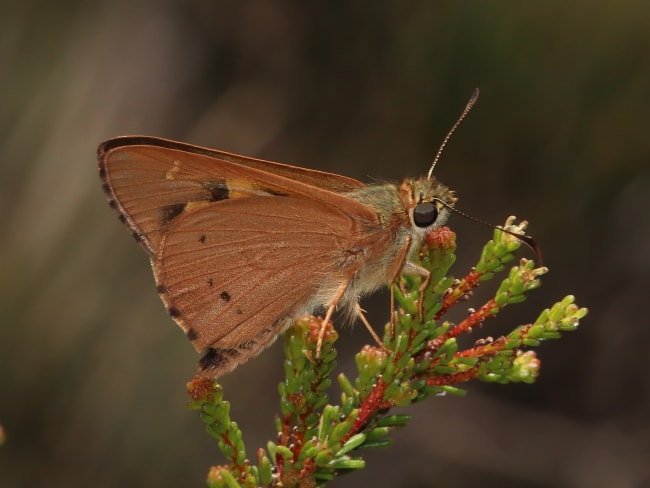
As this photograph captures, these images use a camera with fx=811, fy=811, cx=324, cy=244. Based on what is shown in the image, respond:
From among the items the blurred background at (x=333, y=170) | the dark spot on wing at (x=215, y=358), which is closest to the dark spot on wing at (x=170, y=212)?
the dark spot on wing at (x=215, y=358)

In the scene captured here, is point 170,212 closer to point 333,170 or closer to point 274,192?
point 274,192

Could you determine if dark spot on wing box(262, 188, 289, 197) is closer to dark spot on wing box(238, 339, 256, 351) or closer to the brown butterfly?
the brown butterfly

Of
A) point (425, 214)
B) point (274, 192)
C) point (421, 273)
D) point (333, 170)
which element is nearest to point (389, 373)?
point (421, 273)

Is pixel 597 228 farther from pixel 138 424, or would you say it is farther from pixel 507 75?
pixel 138 424

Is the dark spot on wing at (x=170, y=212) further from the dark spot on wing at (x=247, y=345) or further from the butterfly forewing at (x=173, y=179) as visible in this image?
the dark spot on wing at (x=247, y=345)

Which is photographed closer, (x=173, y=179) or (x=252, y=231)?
(x=173, y=179)

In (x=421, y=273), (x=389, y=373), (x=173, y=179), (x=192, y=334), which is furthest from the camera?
(x=173, y=179)

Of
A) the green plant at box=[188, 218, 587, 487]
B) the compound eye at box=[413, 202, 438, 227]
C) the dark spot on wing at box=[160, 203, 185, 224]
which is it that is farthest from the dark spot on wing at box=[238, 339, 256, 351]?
the compound eye at box=[413, 202, 438, 227]
